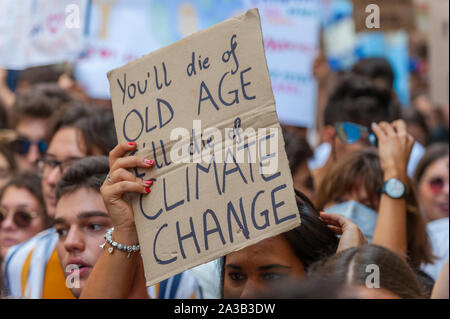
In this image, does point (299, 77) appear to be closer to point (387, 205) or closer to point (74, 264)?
point (387, 205)

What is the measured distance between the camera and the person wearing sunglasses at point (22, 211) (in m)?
3.67

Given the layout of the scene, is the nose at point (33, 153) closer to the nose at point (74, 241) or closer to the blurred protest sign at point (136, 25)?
the blurred protest sign at point (136, 25)

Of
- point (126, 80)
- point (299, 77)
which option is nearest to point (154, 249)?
point (126, 80)

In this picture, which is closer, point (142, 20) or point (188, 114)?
point (188, 114)

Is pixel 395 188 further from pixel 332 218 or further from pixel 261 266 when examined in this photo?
pixel 261 266

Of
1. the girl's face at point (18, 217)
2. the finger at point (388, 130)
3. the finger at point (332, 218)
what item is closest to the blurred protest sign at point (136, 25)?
the girl's face at point (18, 217)

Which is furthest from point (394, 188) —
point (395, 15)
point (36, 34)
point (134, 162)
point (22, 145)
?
point (395, 15)

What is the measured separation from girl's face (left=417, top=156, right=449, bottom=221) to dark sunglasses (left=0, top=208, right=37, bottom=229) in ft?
7.13

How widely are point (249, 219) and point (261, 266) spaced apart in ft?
1.31

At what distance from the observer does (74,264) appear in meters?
2.45

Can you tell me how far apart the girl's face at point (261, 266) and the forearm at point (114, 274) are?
1.15ft

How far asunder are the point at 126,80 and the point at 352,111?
237cm

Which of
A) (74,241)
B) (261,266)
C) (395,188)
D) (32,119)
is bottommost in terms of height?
(261,266)

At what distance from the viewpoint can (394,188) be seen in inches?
106
